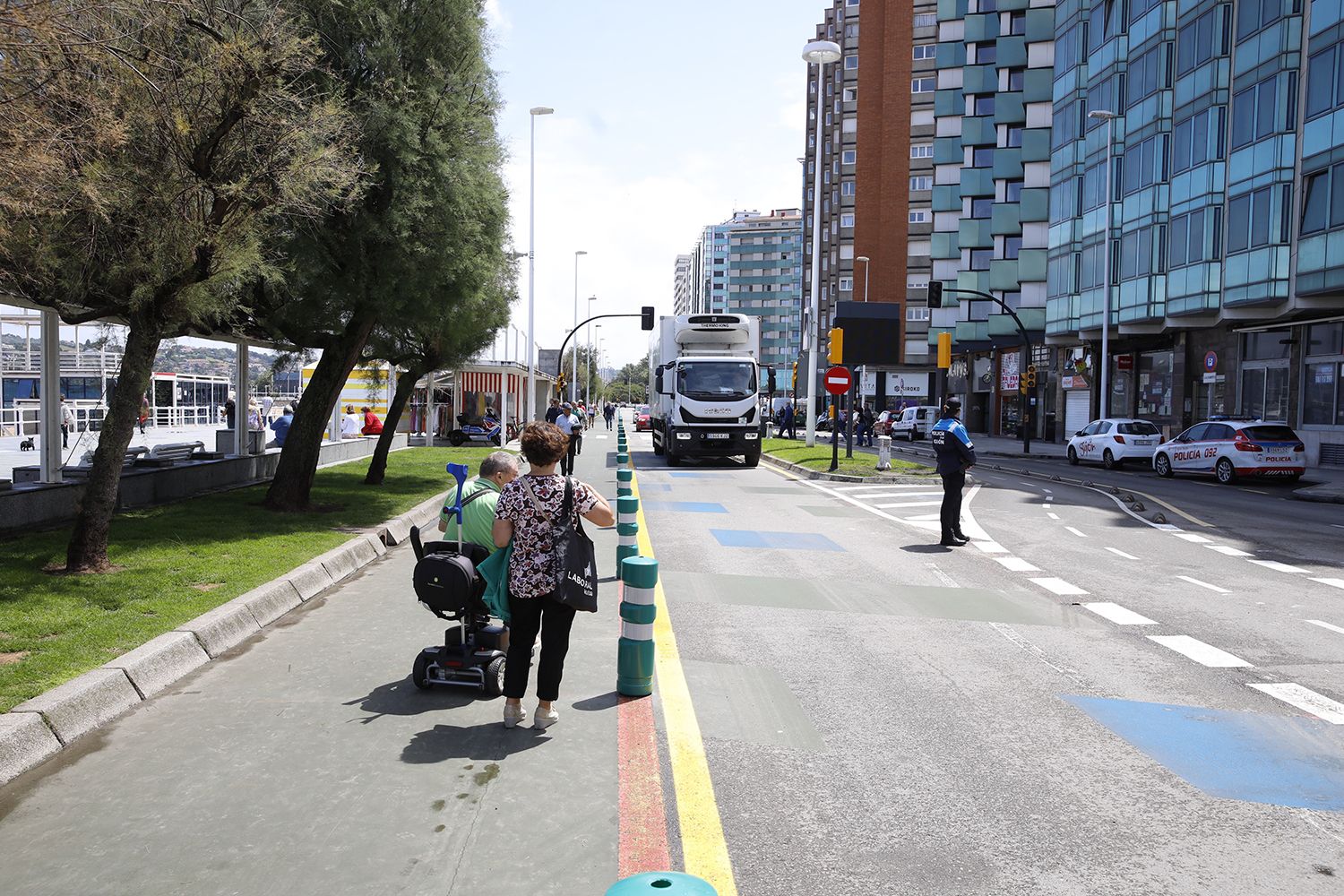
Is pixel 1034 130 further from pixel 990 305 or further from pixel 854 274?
pixel 854 274

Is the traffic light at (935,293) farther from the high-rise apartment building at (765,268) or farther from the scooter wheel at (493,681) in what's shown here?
the high-rise apartment building at (765,268)

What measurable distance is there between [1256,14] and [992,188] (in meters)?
35.4

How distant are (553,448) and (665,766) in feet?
5.57

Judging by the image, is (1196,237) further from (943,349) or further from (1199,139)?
(943,349)

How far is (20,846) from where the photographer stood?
13.0 ft

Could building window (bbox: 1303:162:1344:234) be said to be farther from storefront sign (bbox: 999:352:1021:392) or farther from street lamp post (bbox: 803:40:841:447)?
storefront sign (bbox: 999:352:1021:392)

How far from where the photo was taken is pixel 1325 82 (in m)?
28.6

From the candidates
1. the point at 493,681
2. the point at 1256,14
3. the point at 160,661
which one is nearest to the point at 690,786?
the point at 493,681

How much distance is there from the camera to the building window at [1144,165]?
37.8 meters

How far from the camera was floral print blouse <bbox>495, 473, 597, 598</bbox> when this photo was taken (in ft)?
17.4

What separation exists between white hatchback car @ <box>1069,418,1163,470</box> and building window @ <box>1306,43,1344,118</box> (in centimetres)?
986

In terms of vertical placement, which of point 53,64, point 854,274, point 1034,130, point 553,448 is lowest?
point 553,448

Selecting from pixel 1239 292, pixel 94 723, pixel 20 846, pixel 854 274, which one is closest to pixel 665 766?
pixel 20 846

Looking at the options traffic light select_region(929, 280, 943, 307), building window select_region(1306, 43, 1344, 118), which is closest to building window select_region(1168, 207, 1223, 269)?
building window select_region(1306, 43, 1344, 118)
